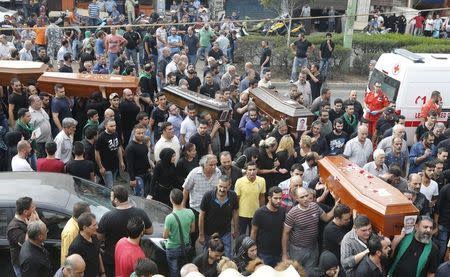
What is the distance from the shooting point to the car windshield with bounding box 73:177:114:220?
21.1 ft

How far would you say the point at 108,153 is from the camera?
7.89 meters

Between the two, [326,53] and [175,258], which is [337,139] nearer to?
[175,258]

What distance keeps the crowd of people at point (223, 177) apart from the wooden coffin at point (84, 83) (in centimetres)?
14

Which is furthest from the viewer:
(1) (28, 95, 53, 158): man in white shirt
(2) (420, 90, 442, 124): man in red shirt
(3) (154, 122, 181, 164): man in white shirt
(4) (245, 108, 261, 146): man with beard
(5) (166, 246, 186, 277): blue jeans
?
(2) (420, 90, 442, 124): man in red shirt

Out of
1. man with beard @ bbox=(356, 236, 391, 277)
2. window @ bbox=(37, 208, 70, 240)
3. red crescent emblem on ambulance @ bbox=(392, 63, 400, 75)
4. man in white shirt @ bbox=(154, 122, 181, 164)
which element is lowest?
window @ bbox=(37, 208, 70, 240)

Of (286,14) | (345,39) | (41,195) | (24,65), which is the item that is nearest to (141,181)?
(41,195)

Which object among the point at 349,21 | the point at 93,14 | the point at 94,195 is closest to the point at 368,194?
the point at 94,195

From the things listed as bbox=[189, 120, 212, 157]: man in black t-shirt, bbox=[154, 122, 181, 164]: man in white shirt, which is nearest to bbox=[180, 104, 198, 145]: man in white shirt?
bbox=[189, 120, 212, 157]: man in black t-shirt

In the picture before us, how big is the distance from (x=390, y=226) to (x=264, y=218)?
1.28 metres

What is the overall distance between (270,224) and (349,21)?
12623mm

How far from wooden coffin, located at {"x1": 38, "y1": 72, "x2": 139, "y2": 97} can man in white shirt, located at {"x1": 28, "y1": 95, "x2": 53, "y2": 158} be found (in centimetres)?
147

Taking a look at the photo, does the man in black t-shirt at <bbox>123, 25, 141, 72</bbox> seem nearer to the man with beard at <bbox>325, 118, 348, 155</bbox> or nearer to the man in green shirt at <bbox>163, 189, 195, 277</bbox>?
the man with beard at <bbox>325, 118, 348, 155</bbox>

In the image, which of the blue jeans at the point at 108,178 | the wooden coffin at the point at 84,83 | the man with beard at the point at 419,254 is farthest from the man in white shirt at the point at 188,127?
the man with beard at the point at 419,254

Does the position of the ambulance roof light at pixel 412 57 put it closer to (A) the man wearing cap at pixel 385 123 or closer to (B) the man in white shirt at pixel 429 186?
(A) the man wearing cap at pixel 385 123
